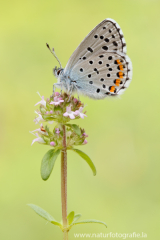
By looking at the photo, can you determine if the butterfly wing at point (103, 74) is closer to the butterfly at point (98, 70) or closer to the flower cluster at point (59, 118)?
the butterfly at point (98, 70)

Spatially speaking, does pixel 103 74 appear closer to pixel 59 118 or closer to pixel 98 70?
pixel 98 70

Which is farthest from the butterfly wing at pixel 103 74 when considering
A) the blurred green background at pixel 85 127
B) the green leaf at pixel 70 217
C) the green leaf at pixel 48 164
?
the blurred green background at pixel 85 127

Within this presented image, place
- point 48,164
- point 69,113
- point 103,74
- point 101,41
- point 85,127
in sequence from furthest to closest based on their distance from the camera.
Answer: point 85,127 < point 103,74 < point 101,41 < point 69,113 < point 48,164

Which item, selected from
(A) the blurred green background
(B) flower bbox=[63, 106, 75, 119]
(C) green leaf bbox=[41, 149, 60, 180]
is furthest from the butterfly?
(A) the blurred green background

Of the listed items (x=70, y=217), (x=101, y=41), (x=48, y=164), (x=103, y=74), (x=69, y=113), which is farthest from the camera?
(x=103, y=74)

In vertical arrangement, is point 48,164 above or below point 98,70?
below

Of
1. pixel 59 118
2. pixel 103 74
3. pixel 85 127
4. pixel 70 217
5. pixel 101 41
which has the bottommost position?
pixel 70 217

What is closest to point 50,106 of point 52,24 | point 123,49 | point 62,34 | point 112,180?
point 123,49

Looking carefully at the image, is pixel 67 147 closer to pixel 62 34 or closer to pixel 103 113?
pixel 103 113

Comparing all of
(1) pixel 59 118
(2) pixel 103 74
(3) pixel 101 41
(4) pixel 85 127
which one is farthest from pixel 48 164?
(4) pixel 85 127
